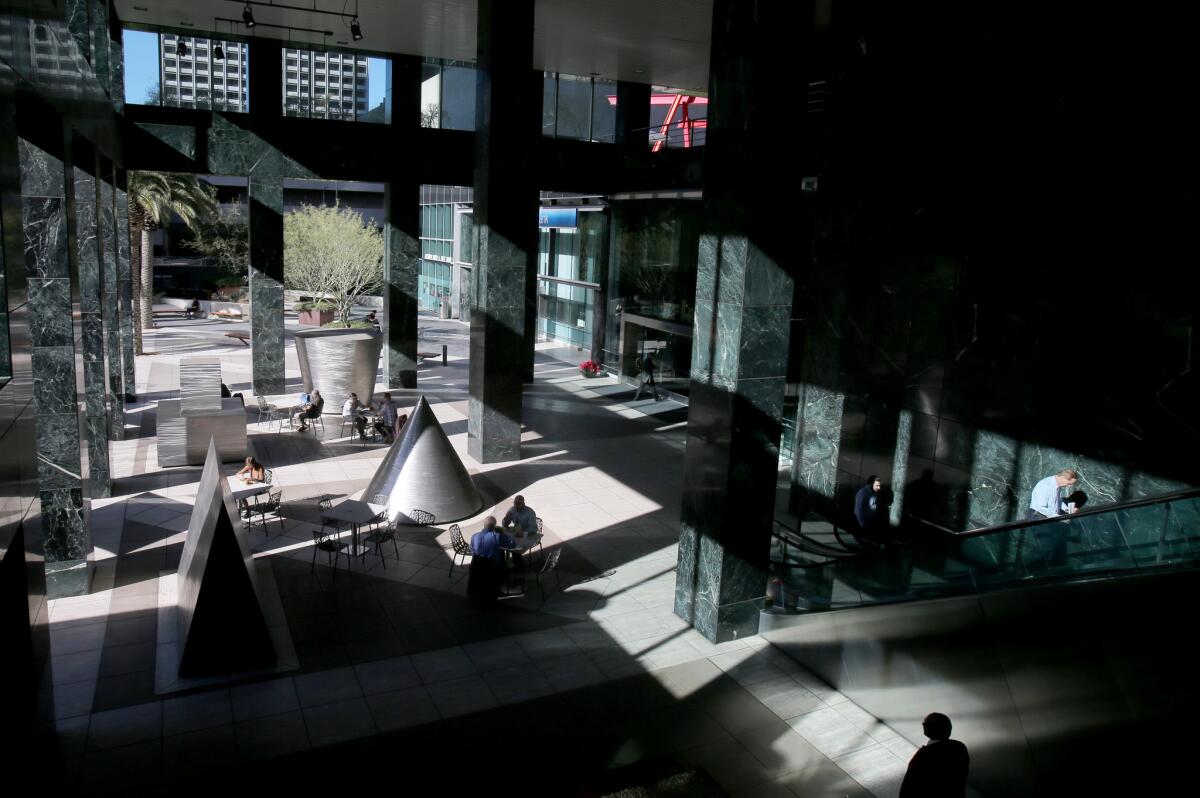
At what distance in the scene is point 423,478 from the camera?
14.1 metres

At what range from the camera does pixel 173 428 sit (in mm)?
16859

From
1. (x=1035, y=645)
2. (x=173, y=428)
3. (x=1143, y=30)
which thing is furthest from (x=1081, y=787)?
(x=173, y=428)

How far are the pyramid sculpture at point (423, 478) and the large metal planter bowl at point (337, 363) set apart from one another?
7.67m

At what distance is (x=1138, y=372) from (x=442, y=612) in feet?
28.8

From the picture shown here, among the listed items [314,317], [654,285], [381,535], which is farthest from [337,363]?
[314,317]

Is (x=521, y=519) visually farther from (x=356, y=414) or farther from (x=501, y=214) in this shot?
(x=356, y=414)

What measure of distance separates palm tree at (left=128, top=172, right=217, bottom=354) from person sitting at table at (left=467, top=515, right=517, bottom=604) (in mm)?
23505

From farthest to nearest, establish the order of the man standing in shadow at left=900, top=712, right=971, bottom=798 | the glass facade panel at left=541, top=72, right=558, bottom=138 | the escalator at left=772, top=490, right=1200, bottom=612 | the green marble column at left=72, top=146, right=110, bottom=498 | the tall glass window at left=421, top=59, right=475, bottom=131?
the tall glass window at left=421, top=59, right=475, bottom=131 < the glass facade panel at left=541, top=72, right=558, bottom=138 < the green marble column at left=72, top=146, right=110, bottom=498 < the escalator at left=772, top=490, right=1200, bottom=612 < the man standing in shadow at left=900, top=712, right=971, bottom=798

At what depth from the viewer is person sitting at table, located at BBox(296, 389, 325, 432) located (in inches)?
771

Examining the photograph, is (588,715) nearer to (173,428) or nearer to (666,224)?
(173,428)

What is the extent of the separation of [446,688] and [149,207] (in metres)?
28.7

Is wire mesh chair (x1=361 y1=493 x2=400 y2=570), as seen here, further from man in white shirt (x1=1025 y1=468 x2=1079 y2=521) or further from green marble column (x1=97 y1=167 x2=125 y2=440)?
man in white shirt (x1=1025 y1=468 x2=1079 y2=521)

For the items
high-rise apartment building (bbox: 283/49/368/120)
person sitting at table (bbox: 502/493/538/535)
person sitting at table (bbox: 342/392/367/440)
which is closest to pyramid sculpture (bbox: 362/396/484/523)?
person sitting at table (bbox: 502/493/538/535)

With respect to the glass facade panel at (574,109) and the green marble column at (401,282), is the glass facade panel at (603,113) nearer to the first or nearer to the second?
the glass facade panel at (574,109)
